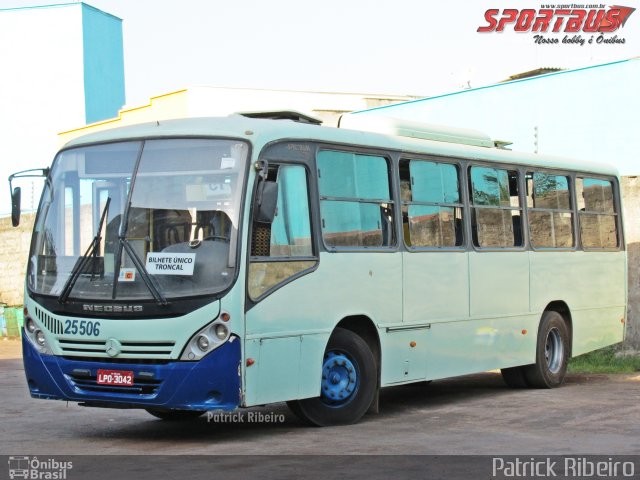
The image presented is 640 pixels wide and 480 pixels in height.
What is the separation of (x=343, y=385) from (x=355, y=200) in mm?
1859

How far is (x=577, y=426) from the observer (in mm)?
11352

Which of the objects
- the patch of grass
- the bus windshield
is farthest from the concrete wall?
the bus windshield

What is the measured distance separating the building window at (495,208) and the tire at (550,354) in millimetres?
1291

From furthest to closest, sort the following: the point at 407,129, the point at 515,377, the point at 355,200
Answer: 1. the point at 515,377
2. the point at 407,129
3. the point at 355,200

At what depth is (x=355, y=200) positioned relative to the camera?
11891 millimetres

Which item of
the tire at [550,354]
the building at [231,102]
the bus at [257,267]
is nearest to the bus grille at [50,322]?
the bus at [257,267]

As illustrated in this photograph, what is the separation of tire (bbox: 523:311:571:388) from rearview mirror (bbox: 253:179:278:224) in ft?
19.4

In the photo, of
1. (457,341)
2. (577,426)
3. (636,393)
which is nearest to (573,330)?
(636,393)

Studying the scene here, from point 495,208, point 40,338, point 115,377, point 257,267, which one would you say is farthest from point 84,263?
point 495,208

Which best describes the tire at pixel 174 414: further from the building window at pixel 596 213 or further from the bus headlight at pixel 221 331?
the building window at pixel 596 213

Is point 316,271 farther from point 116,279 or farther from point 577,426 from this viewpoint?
point 577,426
